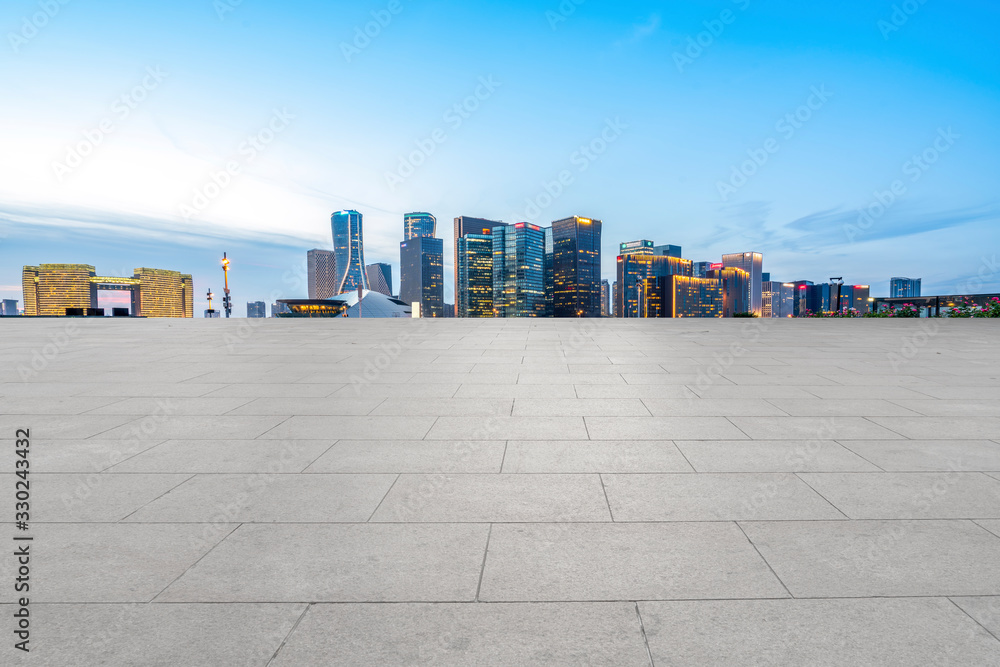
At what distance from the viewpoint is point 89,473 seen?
4719mm

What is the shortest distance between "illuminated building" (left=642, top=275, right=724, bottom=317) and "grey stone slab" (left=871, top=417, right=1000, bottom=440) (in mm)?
156787

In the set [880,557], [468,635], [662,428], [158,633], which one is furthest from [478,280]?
[468,635]

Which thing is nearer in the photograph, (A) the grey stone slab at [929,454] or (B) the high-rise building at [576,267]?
(A) the grey stone slab at [929,454]

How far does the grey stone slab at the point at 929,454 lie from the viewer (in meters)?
4.78

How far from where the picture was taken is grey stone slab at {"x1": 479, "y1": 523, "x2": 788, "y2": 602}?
2.82 m

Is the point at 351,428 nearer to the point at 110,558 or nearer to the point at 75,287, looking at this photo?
the point at 110,558

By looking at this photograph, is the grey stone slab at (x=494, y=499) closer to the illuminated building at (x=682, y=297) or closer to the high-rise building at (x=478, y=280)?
the high-rise building at (x=478, y=280)

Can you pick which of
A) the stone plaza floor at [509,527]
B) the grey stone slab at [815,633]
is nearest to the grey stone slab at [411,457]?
the stone plaza floor at [509,527]

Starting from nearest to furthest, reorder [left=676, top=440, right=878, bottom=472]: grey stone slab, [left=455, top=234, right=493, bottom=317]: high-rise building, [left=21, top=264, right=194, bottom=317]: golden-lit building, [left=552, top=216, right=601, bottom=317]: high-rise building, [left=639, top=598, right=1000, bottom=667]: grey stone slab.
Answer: [left=639, top=598, right=1000, bottom=667]: grey stone slab, [left=676, top=440, right=878, bottom=472]: grey stone slab, [left=21, top=264, right=194, bottom=317]: golden-lit building, [left=552, top=216, right=601, bottom=317]: high-rise building, [left=455, top=234, right=493, bottom=317]: high-rise building

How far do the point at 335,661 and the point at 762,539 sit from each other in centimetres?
280

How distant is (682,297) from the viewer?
168m

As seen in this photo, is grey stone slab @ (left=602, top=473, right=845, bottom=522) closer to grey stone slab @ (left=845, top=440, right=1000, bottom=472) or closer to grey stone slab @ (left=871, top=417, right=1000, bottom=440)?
grey stone slab @ (left=845, top=440, right=1000, bottom=472)

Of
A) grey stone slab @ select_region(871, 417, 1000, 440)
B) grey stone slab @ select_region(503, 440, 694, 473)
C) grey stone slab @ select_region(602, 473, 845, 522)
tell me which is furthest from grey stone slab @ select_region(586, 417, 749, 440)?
grey stone slab @ select_region(871, 417, 1000, 440)

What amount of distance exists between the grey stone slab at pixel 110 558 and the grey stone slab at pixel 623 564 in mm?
1984
